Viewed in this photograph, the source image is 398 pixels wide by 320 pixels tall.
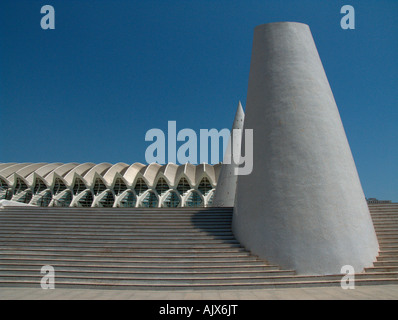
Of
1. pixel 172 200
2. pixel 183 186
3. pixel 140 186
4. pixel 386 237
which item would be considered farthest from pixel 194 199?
pixel 386 237

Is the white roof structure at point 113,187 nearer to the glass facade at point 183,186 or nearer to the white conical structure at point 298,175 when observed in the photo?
the glass facade at point 183,186

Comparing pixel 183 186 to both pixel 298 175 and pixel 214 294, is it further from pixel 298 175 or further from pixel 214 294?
pixel 214 294

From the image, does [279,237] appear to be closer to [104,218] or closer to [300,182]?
[300,182]

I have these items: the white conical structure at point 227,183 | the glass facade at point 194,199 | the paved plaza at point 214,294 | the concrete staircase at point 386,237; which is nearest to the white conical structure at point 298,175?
the concrete staircase at point 386,237

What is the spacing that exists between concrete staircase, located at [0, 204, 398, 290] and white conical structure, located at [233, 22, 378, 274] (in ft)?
1.47

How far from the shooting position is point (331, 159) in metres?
6.48

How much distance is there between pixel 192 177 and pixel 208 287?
88.3ft

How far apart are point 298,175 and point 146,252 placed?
441cm

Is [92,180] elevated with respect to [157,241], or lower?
elevated

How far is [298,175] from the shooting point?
6367 millimetres

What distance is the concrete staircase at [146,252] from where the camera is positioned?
5430mm

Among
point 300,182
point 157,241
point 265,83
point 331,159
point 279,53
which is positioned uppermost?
point 279,53

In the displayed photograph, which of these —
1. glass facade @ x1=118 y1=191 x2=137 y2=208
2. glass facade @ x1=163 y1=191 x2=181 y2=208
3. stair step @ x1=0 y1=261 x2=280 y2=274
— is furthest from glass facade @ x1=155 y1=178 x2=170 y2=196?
stair step @ x1=0 y1=261 x2=280 y2=274

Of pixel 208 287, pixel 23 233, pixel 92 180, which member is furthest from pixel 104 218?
pixel 92 180
